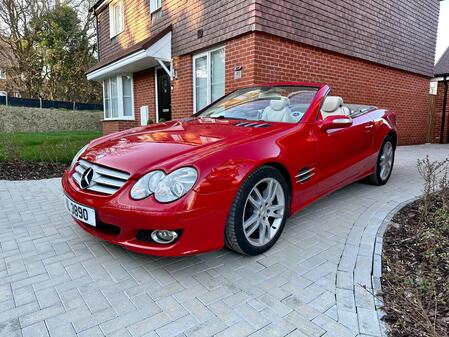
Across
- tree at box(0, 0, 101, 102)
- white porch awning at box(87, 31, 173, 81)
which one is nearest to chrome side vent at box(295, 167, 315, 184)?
white porch awning at box(87, 31, 173, 81)

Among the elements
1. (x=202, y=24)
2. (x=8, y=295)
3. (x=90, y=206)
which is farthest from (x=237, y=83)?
(x=8, y=295)

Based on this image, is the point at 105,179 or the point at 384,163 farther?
the point at 384,163

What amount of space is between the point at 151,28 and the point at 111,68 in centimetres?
178

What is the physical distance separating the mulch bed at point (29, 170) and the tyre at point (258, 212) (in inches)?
161

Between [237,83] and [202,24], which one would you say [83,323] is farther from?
[202,24]

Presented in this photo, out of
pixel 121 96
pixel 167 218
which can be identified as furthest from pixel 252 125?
pixel 121 96

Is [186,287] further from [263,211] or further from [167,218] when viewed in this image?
[263,211]

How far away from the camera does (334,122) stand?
296cm

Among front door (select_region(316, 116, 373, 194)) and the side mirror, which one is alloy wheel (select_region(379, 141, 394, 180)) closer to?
front door (select_region(316, 116, 373, 194))

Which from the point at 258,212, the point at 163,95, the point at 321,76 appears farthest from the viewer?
the point at 163,95

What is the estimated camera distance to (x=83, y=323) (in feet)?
5.55

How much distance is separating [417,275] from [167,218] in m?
1.73

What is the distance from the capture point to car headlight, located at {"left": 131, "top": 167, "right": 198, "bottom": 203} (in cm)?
195

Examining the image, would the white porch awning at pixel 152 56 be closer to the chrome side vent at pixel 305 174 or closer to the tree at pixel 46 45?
the chrome side vent at pixel 305 174
